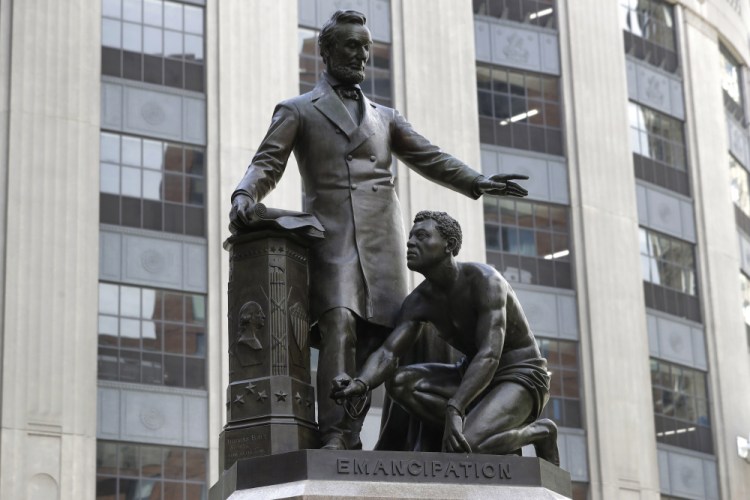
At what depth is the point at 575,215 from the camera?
4500 centimetres

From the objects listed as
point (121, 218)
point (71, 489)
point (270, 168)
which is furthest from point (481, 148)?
point (270, 168)

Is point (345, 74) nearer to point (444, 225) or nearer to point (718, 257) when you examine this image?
point (444, 225)

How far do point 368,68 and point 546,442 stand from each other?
102 ft

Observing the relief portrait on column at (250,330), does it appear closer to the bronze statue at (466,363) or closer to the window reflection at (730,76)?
the bronze statue at (466,363)

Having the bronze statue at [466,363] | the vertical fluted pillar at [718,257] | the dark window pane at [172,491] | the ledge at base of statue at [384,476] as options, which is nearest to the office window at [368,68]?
the dark window pane at [172,491]

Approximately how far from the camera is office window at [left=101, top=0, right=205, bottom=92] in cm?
3903

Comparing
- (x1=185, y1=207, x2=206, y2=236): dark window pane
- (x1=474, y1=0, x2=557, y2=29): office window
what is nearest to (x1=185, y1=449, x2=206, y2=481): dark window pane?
(x1=185, y1=207, x2=206, y2=236): dark window pane

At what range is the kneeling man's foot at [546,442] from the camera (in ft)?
37.4

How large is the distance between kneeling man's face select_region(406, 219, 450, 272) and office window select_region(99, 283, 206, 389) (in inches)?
1023

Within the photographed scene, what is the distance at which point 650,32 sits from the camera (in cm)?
4988

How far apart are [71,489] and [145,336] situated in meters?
4.24

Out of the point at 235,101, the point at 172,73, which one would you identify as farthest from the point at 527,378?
the point at 172,73

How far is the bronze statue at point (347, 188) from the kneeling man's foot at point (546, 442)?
4.43 feet

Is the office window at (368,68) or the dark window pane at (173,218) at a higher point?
the office window at (368,68)
